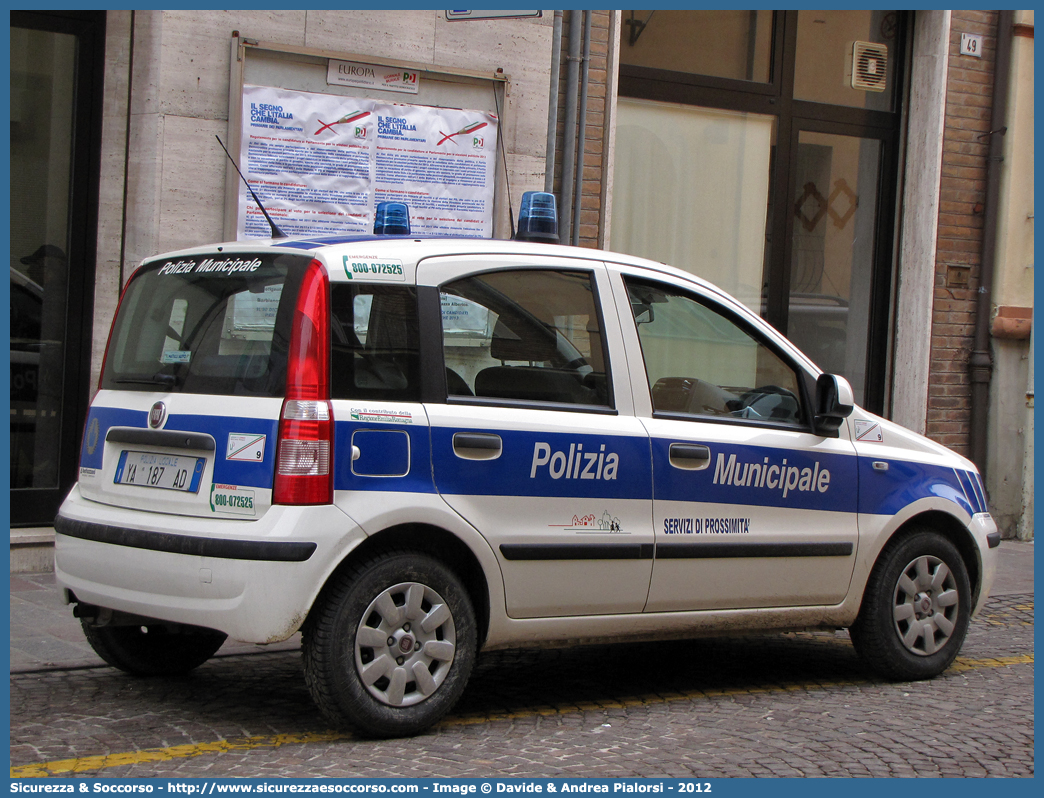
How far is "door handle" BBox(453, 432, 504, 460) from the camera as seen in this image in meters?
4.55

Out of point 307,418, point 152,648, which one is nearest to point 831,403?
point 307,418

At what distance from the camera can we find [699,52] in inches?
420

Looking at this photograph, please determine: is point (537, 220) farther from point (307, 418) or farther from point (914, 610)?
point (914, 610)

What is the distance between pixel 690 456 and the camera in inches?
201

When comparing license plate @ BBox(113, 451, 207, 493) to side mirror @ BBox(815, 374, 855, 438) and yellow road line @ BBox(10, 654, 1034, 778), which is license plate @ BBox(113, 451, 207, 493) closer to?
yellow road line @ BBox(10, 654, 1034, 778)

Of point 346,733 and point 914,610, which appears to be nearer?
point 346,733

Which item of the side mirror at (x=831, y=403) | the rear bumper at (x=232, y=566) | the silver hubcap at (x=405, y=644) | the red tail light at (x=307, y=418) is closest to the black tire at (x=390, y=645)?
the silver hubcap at (x=405, y=644)

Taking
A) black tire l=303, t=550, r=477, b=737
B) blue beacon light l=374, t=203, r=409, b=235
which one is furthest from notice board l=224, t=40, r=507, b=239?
black tire l=303, t=550, r=477, b=737

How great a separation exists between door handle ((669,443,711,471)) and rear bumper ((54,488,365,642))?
1.40 m

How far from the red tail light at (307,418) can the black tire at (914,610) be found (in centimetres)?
268

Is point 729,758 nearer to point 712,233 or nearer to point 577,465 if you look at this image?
point 577,465

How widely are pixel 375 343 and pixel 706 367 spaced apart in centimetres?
175

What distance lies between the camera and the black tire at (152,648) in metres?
5.25
